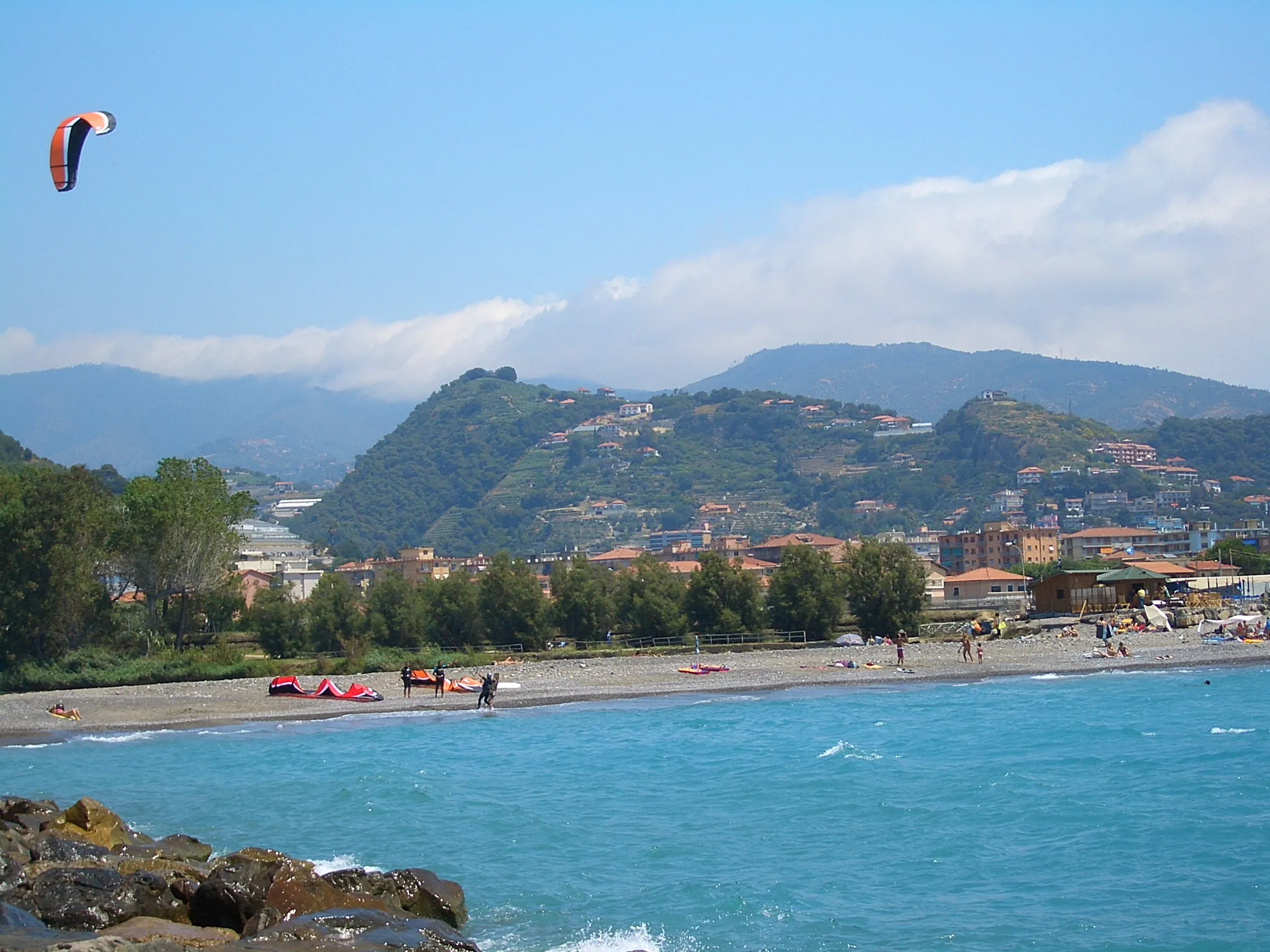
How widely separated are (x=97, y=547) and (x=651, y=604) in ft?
71.3

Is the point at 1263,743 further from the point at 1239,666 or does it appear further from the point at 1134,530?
the point at 1134,530

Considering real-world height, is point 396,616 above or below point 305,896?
above

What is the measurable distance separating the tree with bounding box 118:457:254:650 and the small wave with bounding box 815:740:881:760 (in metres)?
29.3

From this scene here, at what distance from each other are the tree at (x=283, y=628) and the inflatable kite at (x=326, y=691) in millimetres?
10531

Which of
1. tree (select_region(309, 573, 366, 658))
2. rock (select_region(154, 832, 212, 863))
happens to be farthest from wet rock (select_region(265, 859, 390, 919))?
tree (select_region(309, 573, 366, 658))

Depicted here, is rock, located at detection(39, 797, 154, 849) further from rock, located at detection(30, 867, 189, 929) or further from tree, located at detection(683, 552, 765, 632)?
tree, located at detection(683, 552, 765, 632)

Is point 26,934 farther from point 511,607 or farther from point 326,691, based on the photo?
point 511,607

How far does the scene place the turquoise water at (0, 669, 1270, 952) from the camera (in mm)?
13234

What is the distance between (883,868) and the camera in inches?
609

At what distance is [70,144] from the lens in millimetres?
19062

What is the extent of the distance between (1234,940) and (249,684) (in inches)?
1357

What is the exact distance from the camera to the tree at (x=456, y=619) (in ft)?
177

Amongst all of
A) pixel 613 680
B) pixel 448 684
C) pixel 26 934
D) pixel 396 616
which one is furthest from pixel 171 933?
pixel 396 616

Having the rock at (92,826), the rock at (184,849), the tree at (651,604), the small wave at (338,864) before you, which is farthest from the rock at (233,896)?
the tree at (651,604)
